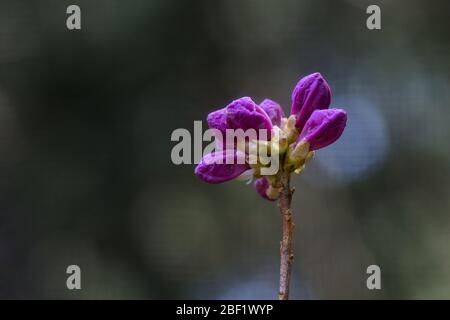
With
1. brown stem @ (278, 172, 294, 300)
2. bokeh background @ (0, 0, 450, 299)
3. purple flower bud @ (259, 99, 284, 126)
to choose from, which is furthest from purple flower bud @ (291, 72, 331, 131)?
bokeh background @ (0, 0, 450, 299)

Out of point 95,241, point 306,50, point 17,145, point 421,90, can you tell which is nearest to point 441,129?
point 421,90

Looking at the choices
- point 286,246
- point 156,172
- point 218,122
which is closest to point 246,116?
point 218,122

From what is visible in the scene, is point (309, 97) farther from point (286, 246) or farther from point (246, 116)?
point (286, 246)

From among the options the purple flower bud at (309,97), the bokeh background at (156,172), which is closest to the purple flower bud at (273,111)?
the purple flower bud at (309,97)

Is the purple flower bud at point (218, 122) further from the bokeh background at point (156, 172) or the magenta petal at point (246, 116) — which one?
the bokeh background at point (156, 172)

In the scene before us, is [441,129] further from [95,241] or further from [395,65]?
[95,241]
